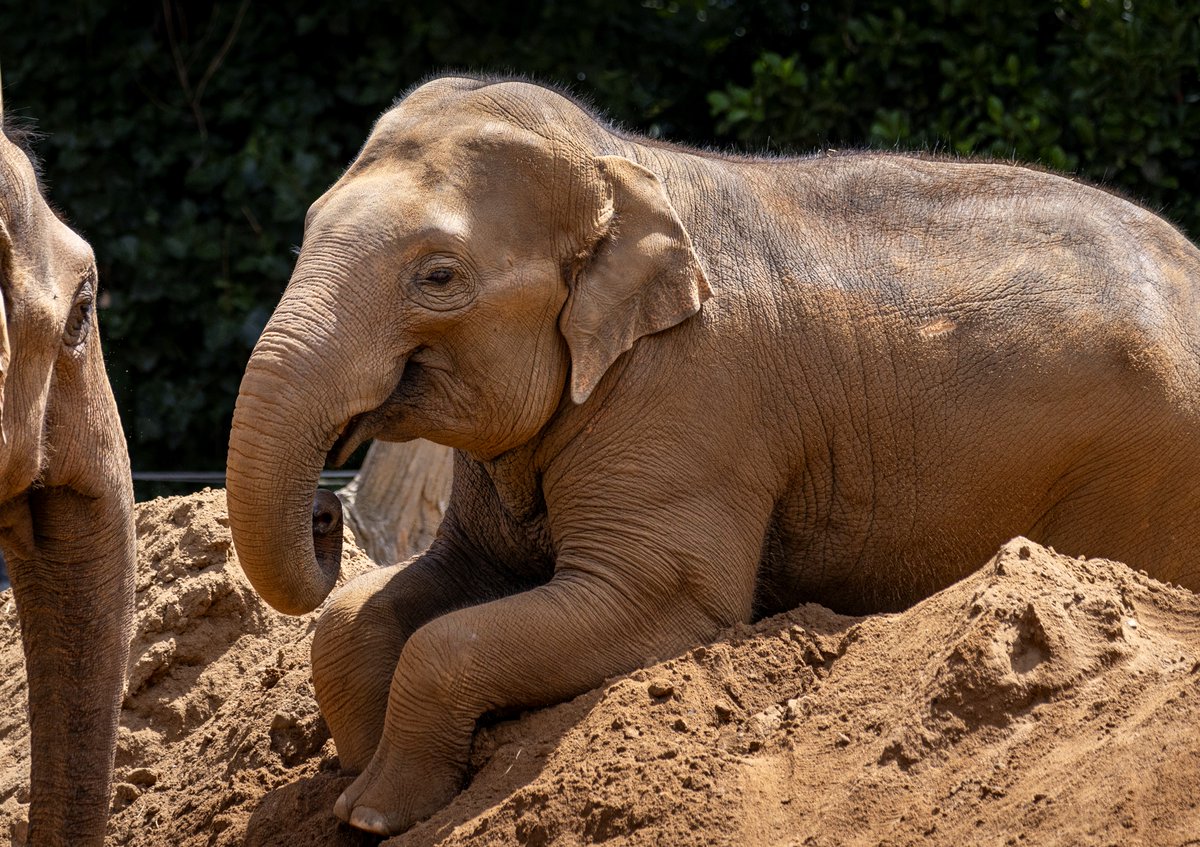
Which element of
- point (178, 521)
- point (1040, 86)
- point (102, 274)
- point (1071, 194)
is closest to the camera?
point (1071, 194)

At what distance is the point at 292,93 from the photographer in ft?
32.3

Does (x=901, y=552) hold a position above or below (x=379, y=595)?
above

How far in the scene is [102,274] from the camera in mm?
9742

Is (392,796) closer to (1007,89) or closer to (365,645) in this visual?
(365,645)

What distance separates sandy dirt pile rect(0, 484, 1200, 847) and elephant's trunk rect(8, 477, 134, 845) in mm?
402

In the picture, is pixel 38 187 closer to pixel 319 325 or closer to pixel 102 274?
pixel 319 325

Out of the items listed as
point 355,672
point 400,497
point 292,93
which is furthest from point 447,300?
point 292,93

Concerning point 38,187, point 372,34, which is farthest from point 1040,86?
point 38,187

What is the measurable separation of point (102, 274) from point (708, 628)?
6.30 meters

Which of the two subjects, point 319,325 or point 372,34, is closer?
point 319,325

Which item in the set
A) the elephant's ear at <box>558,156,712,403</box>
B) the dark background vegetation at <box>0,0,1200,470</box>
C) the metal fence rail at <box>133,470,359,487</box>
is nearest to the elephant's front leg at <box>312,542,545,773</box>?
the elephant's ear at <box>558,156,712,403</box>

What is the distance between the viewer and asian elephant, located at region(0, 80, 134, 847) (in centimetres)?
414

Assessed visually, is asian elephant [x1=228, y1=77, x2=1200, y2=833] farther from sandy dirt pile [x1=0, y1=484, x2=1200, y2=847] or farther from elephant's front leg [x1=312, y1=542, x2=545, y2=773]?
sandy dirt pile [x1=0, y1=484, x2=1200, y2=847]

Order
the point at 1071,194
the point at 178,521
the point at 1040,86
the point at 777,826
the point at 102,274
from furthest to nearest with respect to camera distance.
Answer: the point at 102,274 < the point at 1040,86 < the point at 178,521 < the point at 1071,194 < the point at 777,826
